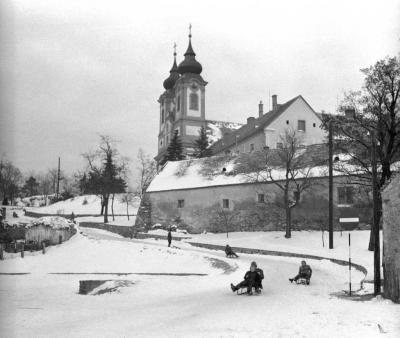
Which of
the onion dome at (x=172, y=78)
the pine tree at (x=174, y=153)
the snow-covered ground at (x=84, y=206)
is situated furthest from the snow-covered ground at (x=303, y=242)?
the onion dome at (x=172, y=78)

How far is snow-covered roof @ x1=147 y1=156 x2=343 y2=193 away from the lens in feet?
120

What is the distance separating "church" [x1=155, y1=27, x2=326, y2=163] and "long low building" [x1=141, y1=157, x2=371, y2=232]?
14.2m

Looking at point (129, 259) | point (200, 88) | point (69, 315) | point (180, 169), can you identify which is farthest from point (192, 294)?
point (200, 88)

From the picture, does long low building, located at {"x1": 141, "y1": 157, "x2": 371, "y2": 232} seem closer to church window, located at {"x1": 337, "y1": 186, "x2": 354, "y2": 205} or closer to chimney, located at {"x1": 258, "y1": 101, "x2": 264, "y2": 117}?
church window, located at {"x1": 337, "y1": 186, "x2": 354, "y2": 205}

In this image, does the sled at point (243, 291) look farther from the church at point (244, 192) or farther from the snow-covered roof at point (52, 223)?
the snow-covered roof at point (52, 223)

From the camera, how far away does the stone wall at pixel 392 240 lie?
11.5 m

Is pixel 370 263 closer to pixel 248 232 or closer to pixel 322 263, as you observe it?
pixel 322 263

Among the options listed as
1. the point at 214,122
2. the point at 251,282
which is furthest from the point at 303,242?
the point at 214,122

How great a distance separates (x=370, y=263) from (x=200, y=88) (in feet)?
194

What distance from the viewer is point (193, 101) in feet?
250

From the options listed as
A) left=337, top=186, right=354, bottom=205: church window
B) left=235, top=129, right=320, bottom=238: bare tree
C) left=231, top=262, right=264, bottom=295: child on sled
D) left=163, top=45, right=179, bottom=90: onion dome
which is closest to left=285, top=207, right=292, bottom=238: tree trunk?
left=235, top=129, right=320, bottom=238: bare tree

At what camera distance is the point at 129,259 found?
81.8ft

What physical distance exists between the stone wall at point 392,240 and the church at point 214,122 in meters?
39.3

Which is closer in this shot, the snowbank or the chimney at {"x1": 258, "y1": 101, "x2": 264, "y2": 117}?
the snowbank
